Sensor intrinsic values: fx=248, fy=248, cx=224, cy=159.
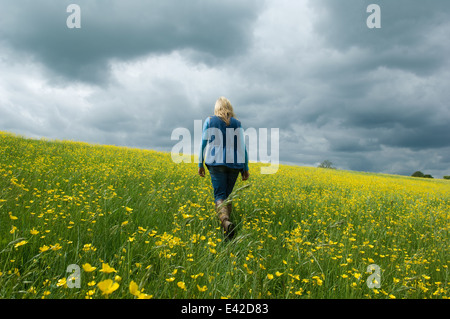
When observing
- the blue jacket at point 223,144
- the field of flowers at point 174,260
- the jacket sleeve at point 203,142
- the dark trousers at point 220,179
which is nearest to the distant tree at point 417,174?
the field of flowers at point 174,260

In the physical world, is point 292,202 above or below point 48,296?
above

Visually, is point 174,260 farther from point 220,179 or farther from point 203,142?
point 203,142

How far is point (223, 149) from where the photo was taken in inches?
187

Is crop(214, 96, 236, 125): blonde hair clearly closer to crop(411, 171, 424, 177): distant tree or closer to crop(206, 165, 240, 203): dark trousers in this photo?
crop(206, 165, 240, 203): dark trousers

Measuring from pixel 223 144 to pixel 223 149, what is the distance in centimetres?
12

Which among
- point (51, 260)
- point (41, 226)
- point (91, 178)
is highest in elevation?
point (91, 178)

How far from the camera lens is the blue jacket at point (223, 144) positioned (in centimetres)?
470

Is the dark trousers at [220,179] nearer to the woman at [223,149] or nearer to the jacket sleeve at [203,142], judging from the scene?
the woman at [223,149]

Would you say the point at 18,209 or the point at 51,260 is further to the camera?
the point at 18,209

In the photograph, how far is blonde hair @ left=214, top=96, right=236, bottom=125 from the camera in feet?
16.2

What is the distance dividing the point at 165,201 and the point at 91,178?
2.64 meters
